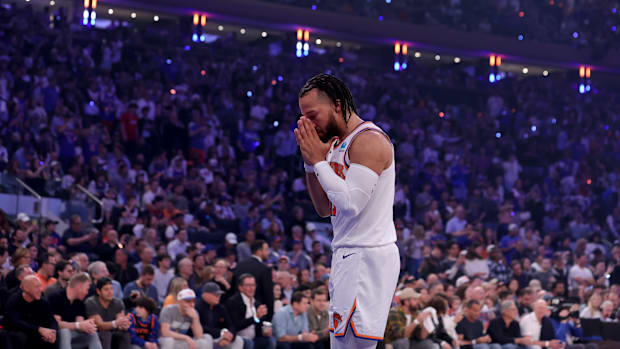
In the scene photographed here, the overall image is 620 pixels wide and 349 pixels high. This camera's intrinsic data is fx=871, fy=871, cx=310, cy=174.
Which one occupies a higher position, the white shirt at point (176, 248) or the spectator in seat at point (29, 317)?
the white shirt at point (176, 248)

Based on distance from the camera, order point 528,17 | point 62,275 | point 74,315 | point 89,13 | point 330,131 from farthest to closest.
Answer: point 528,17
point 89,13
point 62,275
point 74,315
point 330,131

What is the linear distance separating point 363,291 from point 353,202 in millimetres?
410

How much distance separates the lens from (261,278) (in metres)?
11.2

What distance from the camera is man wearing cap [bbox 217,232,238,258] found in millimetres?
14434

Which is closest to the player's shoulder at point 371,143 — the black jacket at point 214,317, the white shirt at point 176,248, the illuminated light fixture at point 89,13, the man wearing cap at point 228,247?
the black jacket at point 214,317

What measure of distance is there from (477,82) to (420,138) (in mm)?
6582

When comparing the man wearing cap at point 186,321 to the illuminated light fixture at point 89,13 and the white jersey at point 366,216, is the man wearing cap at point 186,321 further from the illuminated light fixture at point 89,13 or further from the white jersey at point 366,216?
the illuminated light fixture at point 89,13

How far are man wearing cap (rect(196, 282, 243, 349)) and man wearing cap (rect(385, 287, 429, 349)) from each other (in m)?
1.97

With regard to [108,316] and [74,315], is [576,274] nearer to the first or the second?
[108,316]

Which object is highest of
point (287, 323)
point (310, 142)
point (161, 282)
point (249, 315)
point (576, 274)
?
point (310, 142)

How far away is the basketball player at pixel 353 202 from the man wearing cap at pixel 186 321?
6.47m

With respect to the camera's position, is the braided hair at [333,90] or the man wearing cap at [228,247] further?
the man wearing cap at [228,247]

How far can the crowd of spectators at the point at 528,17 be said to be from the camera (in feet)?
90.9

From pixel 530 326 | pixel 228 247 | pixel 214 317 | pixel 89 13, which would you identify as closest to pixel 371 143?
pixel 214 317
